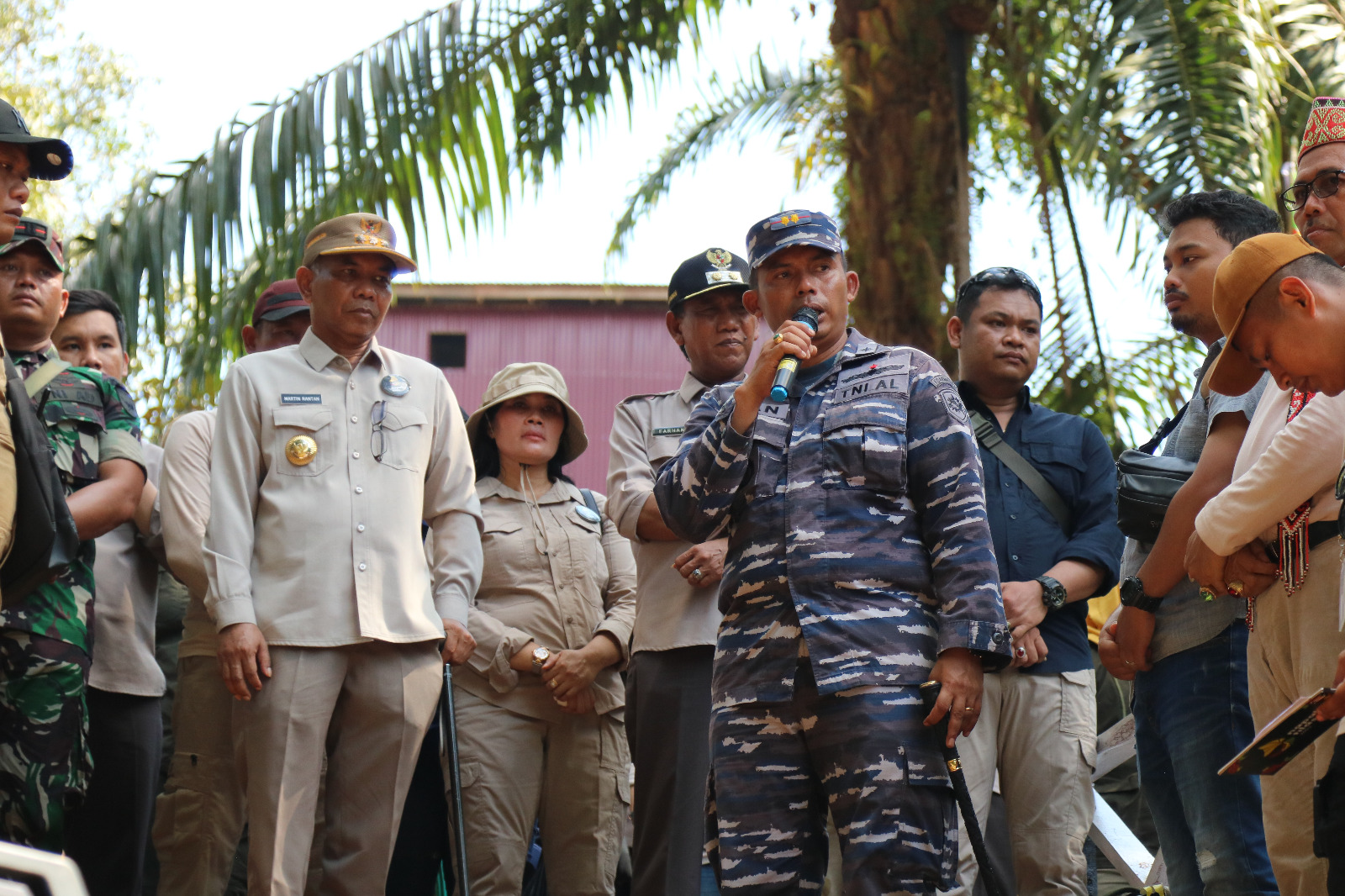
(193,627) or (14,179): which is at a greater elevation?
(14,179)

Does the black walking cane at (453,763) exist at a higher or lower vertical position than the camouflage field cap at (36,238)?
lower

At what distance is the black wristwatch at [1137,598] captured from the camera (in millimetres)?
3641

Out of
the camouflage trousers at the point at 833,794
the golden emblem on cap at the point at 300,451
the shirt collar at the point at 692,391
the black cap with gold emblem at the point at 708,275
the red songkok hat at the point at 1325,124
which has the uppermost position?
the red songkok hat at the point at 1325,124

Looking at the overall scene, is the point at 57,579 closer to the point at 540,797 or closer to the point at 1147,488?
the point at 540,797

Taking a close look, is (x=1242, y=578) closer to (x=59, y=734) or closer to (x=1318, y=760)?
(x=1318, y=760)

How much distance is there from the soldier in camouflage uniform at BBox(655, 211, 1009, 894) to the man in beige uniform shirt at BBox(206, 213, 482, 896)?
989 mm

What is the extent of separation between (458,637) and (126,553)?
1.27 m

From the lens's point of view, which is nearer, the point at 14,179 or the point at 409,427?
the point at 14,179

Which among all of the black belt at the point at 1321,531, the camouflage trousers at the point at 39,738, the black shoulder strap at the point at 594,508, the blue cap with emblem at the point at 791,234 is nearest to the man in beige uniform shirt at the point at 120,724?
the camouflage trousers at the point at 39,738

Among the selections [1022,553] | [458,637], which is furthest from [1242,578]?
[458,637]

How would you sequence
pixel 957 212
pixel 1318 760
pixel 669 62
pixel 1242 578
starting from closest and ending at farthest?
pixel 1318 760 → pixel 1242 578 → pixel 957 212 → pixel 669 62

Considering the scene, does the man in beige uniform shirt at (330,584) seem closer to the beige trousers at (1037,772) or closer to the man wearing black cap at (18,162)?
the man wearing black cap at (18,162)

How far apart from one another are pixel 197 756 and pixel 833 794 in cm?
247

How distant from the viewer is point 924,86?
697cm
